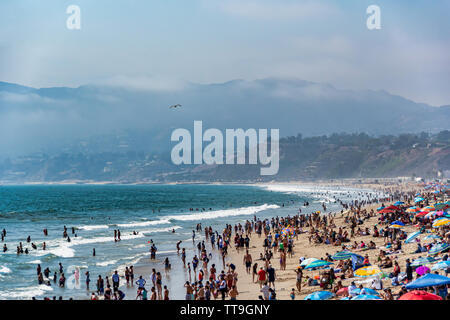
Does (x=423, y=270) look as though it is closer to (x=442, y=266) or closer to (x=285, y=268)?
(x=442, y=266)

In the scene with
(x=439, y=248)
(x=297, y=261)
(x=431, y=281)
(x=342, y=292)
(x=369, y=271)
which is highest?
(x=431, y=281)

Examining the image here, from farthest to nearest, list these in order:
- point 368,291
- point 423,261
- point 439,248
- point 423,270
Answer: point 439,248
point 423,261
point 423,270
point 368,291

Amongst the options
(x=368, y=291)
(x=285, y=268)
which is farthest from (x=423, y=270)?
(x=285, y=268)

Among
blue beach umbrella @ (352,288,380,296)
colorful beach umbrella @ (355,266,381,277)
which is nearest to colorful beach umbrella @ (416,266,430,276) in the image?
colorful beach umbrella @ (355,266,381,277)

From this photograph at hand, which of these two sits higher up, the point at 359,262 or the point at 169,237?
the point at 359,262

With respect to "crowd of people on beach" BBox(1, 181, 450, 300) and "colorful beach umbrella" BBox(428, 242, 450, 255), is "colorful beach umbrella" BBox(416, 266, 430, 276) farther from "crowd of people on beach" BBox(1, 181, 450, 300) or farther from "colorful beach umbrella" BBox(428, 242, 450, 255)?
"colorful beach umbrella" BBox(428, 242, 450, 255)

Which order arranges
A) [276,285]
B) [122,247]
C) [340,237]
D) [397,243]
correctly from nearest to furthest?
[276,285], [397,243], [340,237], [122,247]

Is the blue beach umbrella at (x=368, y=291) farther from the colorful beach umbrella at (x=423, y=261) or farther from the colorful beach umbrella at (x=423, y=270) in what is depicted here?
the colorful beach umbrella at (x=423, y=261)

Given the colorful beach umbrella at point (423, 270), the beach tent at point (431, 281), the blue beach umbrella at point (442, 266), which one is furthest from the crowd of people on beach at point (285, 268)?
the beach tent at point (431, 281)
